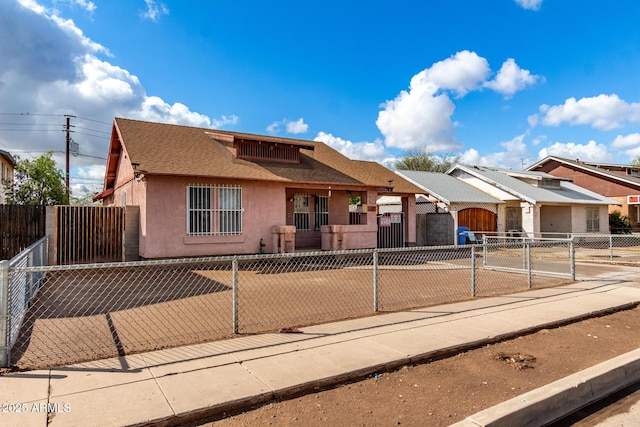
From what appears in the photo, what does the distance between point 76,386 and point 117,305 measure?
13.8ft

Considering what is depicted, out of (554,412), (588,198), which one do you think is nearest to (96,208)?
(554,412)

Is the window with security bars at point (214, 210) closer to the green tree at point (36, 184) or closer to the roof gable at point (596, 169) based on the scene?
the green tree at point (36, 184)

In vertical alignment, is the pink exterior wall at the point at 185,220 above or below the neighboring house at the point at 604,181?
below

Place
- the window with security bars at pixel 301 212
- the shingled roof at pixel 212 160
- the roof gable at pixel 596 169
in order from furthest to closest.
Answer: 1. the roof gable at pixel 596 169
2. the window with security bars at pixel 301 212
3. the shingled roof at pixel 212 160

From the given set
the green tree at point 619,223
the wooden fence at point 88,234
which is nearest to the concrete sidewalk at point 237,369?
the wooden fence at point 88,234

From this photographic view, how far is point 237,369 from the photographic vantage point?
453cm

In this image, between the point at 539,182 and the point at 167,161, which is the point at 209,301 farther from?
the point at 539,182

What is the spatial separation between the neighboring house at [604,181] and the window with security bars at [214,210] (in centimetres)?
3075

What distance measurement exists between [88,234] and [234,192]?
4.97 meters

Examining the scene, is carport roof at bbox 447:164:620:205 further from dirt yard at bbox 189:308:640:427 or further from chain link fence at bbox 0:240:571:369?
dirt yard at bbox 189:308:640:427

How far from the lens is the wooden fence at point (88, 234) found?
42.7 feet

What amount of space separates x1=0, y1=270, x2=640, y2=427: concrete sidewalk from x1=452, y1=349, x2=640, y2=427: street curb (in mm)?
1396

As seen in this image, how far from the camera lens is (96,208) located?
13414 millimetres

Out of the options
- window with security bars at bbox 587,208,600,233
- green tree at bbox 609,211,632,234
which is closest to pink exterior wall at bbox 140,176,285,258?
window with security bars at bbox 587,208,600,233
